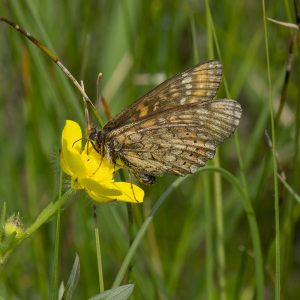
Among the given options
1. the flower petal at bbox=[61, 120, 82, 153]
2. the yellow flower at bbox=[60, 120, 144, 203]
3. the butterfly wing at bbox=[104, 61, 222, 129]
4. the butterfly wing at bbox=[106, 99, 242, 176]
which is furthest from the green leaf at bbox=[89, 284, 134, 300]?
the butterfly wing at bbox=[104, 61, 222, 129]

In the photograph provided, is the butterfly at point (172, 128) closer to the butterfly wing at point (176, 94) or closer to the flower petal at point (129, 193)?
the butterfly wing at point (176, 94)

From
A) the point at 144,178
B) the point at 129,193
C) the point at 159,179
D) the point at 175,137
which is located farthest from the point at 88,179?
the point at 159,179

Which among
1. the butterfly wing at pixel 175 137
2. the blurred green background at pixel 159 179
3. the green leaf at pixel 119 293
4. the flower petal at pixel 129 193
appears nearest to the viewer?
the green leaf at pixel 119 293

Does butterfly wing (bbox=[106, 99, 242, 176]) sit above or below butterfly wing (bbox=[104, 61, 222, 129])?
below

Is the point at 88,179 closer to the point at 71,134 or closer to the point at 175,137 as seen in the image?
the point at 71,134

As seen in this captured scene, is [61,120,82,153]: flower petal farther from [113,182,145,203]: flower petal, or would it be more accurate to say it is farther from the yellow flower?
[113,182,145,203]: flower petal

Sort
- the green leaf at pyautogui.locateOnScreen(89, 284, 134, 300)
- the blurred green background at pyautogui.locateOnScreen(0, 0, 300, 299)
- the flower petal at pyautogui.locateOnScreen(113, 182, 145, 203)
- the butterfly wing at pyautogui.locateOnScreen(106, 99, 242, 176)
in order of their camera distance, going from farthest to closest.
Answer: the blurred green background at pyautogui.locateOnScreen(0, 0, 300, 299)
the butterfly wing at pyautogui.locateOnScreen(106, 99, 242, 176)
the flower petal at pyautogui.locateOnScreen(113, 182, 145, 203)
the green leaf at pyautogui.locateOnScreen(89, 284, 134, 300)

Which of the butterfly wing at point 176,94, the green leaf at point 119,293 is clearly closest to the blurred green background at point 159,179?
the butterfly wing at point 176,94
